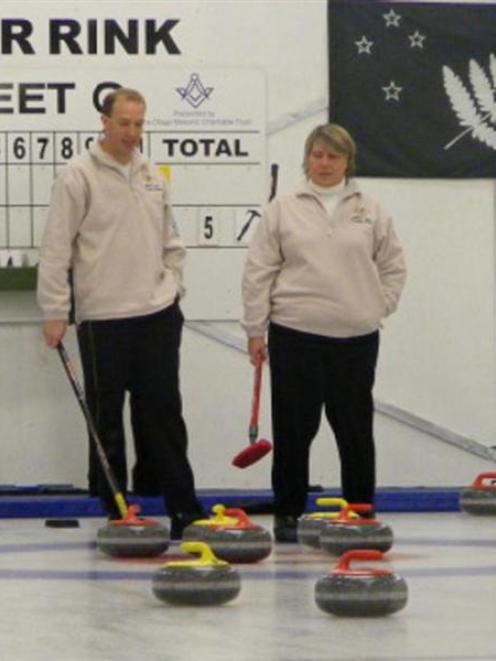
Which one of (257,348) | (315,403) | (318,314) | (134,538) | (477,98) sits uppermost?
(477,98)

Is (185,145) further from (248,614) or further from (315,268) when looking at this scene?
(248,614)

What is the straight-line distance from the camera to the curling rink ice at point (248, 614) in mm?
3180

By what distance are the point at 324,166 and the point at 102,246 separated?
0.67 meters

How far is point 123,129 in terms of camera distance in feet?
17.9

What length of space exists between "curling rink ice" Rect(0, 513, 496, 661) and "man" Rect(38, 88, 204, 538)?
1.12ft

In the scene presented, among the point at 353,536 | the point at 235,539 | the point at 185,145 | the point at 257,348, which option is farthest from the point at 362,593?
the point at 185,145

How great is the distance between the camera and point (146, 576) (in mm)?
4508

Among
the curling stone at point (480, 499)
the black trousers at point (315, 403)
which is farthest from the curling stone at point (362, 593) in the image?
the curling stone at point (480, 499)

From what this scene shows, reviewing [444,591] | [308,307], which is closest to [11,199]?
[308,307]

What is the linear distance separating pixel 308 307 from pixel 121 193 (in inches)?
24.2

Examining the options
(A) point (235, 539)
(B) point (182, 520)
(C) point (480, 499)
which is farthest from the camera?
(C) point (480, 499)

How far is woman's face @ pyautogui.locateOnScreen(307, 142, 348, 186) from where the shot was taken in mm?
5523

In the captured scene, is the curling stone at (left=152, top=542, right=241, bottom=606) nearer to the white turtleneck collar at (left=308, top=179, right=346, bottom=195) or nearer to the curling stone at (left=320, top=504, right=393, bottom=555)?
the curling stone at (left=320, top=504, right=393, bottom=555)

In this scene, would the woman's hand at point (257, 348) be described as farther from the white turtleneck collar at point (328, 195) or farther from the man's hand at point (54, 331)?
the man's hand at point (54, 331)
